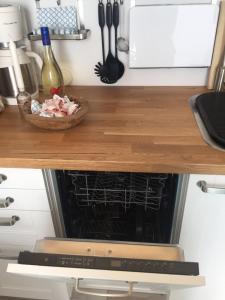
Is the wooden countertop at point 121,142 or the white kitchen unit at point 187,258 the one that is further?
the wooden countertop at point 121,142

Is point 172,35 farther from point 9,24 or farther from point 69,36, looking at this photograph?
point 9,24

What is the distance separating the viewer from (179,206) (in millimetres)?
829

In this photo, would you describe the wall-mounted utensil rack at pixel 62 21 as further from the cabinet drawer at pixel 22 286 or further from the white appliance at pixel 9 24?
the cabinet drawer at pixel 22 286

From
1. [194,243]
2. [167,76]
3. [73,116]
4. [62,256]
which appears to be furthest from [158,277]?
[167,76]

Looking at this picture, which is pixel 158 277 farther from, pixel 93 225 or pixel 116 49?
pixel 116 49

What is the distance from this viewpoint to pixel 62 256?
2.07 ft

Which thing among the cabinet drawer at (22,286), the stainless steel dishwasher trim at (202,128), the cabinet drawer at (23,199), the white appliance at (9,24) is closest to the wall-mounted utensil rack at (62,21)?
the white appliance at (9,24)

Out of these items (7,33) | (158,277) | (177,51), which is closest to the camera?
(158,277)

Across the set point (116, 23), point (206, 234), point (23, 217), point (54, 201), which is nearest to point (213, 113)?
point (206, 234)

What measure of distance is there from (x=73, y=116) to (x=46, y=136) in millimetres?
112

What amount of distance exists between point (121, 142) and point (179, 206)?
0.90 feet

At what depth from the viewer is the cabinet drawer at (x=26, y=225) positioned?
3.01ft

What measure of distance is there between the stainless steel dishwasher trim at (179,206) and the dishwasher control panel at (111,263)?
0.24 metres

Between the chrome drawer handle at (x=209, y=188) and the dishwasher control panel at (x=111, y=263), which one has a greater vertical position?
the chrome drawer handle at (x=209, y=188)
